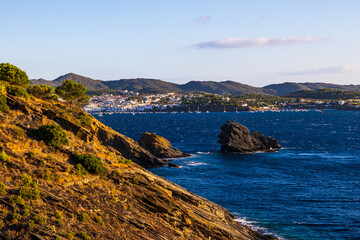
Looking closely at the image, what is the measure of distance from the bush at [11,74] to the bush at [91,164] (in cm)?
2172

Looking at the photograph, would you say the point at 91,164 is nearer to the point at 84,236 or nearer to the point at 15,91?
the point at 84,236

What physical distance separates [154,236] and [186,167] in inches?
2041

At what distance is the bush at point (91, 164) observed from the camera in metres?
32.5

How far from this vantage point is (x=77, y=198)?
91.0 ft

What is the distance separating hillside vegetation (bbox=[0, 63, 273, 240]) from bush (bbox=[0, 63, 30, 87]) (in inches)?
348

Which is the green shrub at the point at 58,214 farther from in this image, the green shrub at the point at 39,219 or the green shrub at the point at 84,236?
the green shrub at the point at 84,236

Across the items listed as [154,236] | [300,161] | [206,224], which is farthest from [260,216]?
[300,161]

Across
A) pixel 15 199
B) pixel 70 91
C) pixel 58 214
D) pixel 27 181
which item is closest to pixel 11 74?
pixel 70 91

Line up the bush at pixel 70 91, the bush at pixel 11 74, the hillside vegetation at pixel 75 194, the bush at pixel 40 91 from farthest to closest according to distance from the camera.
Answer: the bush at pixel 70 91 < the bush at pixel 40 91 < the bush at pixel 11 74 < the hillside vegetation at pixel 75 194

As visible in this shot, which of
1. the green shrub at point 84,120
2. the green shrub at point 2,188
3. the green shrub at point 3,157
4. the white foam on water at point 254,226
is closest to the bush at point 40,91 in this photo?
the green shrub at point 84,120

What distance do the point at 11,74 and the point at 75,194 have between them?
27283mm

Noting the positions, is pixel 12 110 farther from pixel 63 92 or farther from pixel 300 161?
pixel 300 161

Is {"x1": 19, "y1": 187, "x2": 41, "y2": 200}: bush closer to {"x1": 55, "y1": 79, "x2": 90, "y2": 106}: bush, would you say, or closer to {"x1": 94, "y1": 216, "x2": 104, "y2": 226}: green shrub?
{"x1": 94, "y1": 216, "x2": 104, "y2": 226}: green shrub

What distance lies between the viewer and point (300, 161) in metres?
89.0
